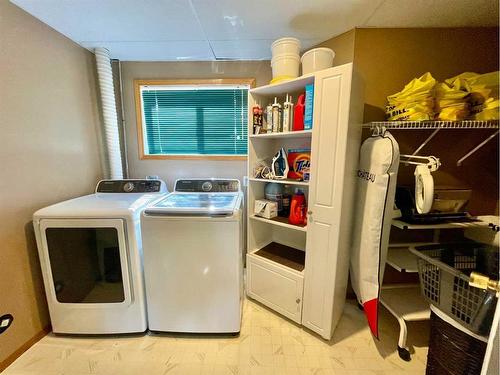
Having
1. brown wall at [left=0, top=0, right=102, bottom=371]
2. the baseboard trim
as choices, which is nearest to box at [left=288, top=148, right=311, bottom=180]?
brown wall at [left=0, top=0, right=102, bottom=371]

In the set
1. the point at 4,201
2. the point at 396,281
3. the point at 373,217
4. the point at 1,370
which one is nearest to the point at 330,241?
the point at 373,217

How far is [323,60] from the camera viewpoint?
1363 mm

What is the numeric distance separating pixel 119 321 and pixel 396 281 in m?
2.26

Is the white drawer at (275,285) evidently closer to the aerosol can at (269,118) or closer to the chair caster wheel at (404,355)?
the chair caster wheel at (404,355)

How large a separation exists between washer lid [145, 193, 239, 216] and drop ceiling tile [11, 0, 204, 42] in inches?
50.8

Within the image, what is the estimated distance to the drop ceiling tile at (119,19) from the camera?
4.27 feet

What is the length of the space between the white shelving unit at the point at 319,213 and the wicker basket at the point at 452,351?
523 mm

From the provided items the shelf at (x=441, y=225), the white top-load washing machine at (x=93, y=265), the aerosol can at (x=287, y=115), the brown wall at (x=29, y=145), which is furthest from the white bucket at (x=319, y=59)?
the brown wall at (x=29, y=145)

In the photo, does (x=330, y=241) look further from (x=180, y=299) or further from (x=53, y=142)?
(x=53, y=142)

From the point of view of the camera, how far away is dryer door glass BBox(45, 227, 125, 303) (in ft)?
4.51

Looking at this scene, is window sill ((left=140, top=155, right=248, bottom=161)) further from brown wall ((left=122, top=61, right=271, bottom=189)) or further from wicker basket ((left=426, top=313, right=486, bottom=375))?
wicker basket ((left=426, top=313, right=486, bottom=375))

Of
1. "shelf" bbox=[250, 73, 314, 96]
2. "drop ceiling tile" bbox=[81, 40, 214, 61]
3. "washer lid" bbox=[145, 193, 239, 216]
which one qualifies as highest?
"drop ceiling tile" bbox=[81, 40, 214, 61]

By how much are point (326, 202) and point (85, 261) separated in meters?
1.70

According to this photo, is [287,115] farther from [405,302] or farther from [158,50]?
[405,302]
